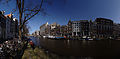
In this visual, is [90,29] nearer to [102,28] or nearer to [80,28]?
[80,28]

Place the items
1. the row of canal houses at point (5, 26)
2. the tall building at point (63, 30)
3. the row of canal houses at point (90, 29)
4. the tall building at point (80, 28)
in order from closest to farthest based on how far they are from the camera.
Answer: the row of canal houses at point (5, 26) < the tall building at point (80, 28) < the row of canal houses at point (90, 29) < the tall building at point (63, 30)

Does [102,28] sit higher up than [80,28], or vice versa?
[102,28]

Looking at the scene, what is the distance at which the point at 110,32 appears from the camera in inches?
3349

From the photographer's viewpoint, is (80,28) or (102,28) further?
(102,28)

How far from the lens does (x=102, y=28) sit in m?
79.7

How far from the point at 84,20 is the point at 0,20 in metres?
74.3

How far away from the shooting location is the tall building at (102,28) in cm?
7606

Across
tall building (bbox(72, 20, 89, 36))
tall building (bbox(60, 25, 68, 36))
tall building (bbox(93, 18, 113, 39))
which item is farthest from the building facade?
tall building (bbox(60, 25, 68, 36))

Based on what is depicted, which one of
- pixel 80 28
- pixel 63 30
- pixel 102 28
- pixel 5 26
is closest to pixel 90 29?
pixel 80 28

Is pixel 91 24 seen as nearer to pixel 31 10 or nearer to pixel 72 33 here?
pixel 72 33

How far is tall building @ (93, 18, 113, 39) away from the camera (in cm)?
7606

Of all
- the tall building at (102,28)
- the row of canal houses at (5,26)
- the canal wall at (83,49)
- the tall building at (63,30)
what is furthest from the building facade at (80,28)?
the row of canal houses at (5,26)

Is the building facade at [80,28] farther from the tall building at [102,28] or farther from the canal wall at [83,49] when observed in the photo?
the canal wall at [83,49]

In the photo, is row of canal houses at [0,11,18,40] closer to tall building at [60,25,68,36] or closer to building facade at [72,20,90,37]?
tall building at [60,25,68,36]
